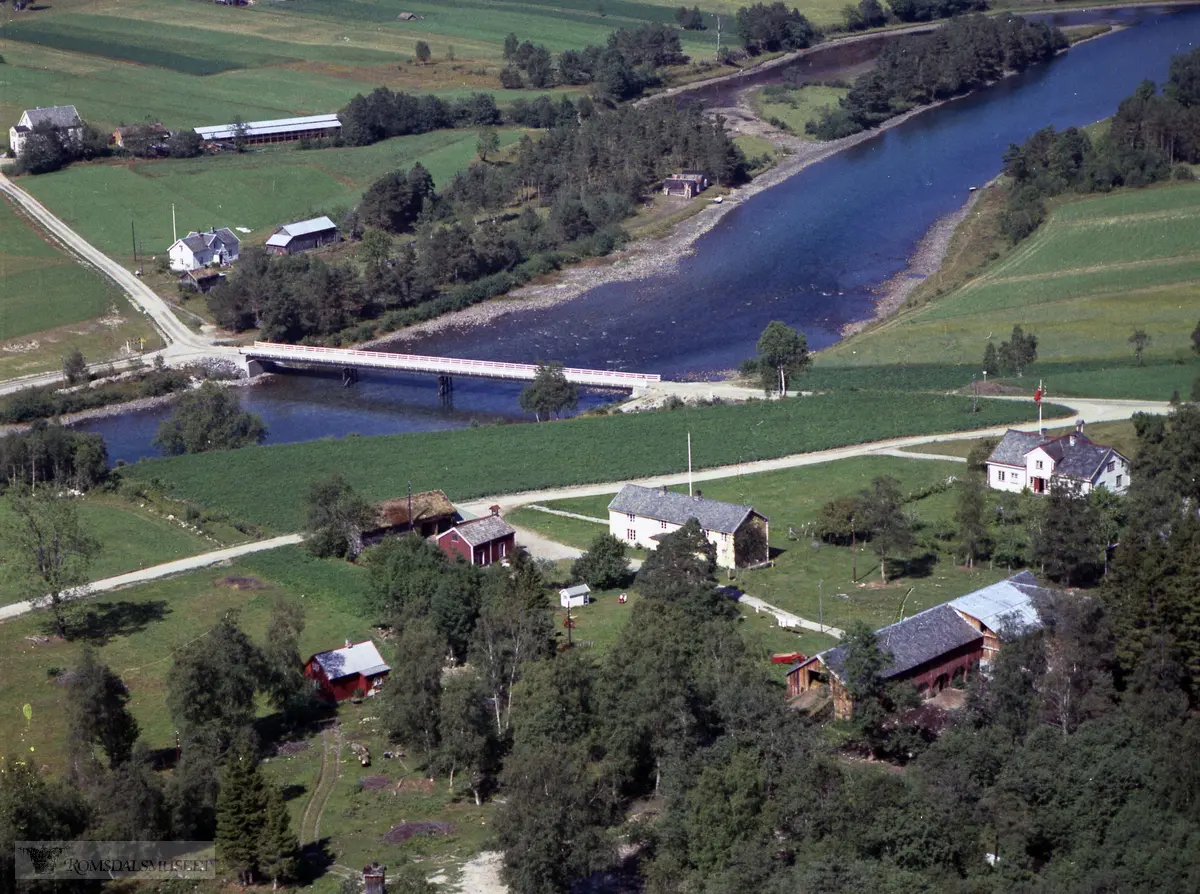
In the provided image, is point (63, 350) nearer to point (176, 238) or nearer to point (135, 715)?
point (176, 238)

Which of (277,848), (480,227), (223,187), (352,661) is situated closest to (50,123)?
(223,187)

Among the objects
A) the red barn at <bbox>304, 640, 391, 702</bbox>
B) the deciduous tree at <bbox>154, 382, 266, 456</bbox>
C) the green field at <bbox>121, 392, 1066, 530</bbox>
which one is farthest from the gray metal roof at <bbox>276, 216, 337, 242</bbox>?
the red barn at <bbox>304, 640, 391, 702</bbox>

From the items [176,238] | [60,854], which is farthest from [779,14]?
[60,854]

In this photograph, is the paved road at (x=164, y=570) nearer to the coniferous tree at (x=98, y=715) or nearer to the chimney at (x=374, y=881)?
the coniferous tree at (x=98, y=715)

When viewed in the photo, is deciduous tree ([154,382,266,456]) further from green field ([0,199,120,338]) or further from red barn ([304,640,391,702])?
red barn ([304,640,391,702])

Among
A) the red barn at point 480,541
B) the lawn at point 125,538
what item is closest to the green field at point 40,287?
the lawn at point 125,538

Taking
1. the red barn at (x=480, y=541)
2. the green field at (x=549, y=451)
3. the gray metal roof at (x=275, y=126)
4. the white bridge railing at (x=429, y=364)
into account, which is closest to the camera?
the red barn at (x=480, y=541)
